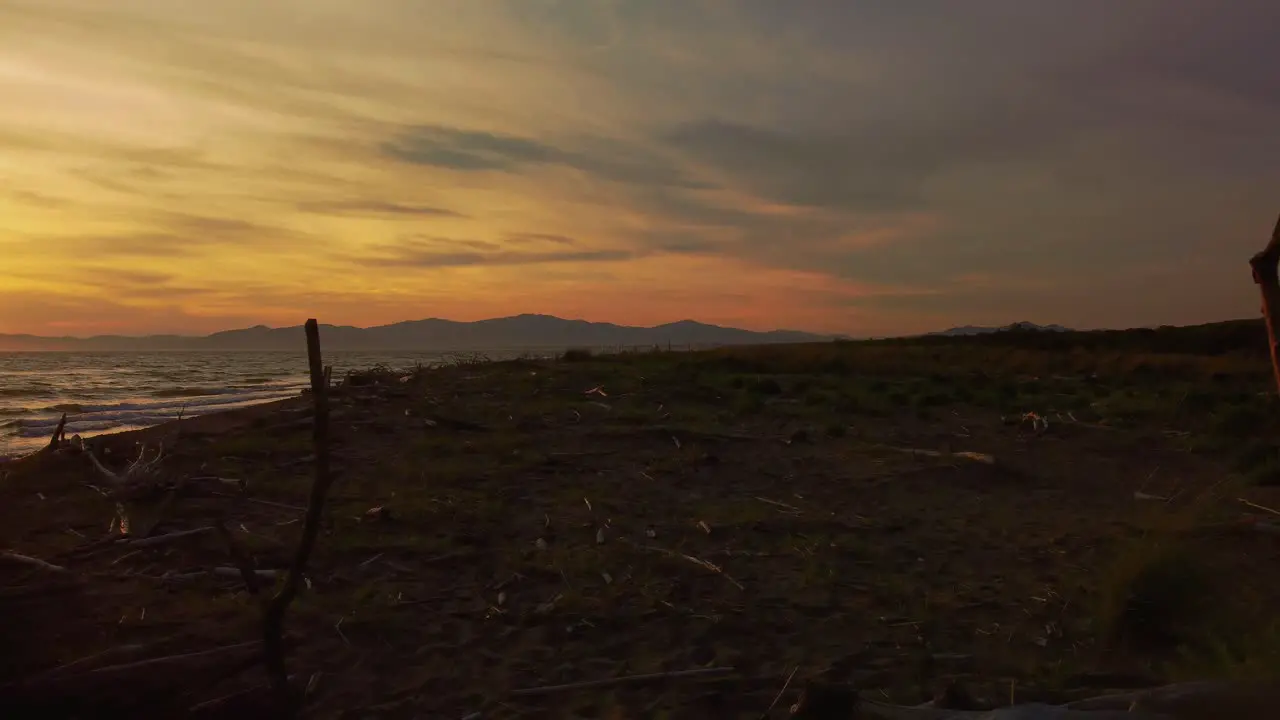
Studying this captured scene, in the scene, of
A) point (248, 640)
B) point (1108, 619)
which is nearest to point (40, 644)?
point (248, 640)

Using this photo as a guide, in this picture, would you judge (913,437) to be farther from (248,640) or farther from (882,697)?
(248,640)

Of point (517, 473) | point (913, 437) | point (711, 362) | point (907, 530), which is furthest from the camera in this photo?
point (711, 362)

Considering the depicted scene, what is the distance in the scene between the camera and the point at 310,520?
9.31 feet

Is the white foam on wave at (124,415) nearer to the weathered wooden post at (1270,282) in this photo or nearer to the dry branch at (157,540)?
the dry branch at (157,540)

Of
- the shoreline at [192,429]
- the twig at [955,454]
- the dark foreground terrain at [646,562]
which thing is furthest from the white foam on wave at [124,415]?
the twig at [955,454]

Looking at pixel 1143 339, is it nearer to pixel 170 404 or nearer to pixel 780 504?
pixel 780 504

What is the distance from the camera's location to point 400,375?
48.4ft

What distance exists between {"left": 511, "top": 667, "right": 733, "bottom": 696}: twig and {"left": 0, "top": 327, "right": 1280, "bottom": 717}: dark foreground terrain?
1.6 inches

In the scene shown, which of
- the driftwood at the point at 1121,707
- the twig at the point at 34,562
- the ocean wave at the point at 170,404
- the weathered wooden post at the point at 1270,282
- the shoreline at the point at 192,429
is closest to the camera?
the driftwood at the point at 1121,707

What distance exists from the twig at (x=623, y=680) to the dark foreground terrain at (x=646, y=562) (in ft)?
0.14

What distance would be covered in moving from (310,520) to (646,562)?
301 cm

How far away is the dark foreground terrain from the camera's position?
12.1ft

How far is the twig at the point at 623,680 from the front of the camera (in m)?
3.63

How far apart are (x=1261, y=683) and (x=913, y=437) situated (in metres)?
8.26
